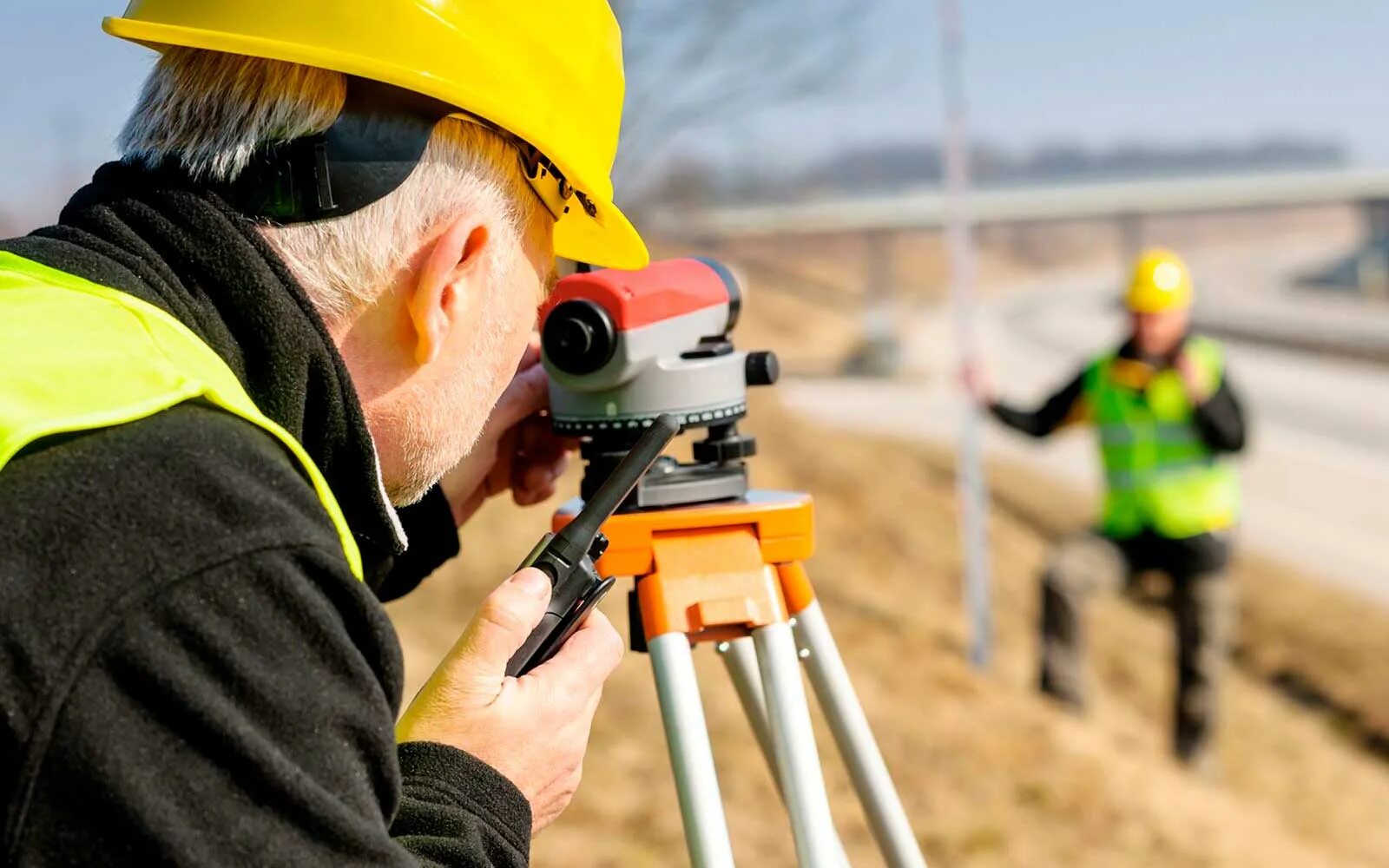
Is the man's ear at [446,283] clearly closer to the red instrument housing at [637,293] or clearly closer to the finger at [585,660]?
the finger at [585,660]

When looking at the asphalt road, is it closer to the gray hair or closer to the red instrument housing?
Result: the red instrument housing

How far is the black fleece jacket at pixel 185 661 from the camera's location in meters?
0.83

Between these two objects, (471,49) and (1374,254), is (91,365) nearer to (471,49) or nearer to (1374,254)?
(471,49)

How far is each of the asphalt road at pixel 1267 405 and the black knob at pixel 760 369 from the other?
7808 mm

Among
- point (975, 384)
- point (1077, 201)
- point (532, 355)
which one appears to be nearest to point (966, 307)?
point (975, 384)

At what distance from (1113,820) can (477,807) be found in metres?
3.66

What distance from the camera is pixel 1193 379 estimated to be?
5.74 meters

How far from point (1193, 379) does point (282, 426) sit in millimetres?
5206

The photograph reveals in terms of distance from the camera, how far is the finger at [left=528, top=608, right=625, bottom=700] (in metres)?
1.28

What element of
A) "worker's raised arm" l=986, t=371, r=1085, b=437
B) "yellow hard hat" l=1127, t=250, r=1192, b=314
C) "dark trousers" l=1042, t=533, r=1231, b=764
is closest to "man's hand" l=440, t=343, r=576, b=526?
"dark trousers" l=1042, t=533, r=1231, b=764

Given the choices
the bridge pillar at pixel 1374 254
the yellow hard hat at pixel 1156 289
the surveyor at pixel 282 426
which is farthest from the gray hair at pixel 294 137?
the bridge pillar at pixel 1374 254

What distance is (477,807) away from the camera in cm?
114

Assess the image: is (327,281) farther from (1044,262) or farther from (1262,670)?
(1044,262)

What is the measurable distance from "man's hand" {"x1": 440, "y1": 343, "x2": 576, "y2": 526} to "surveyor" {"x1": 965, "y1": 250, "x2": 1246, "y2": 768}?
414cm
